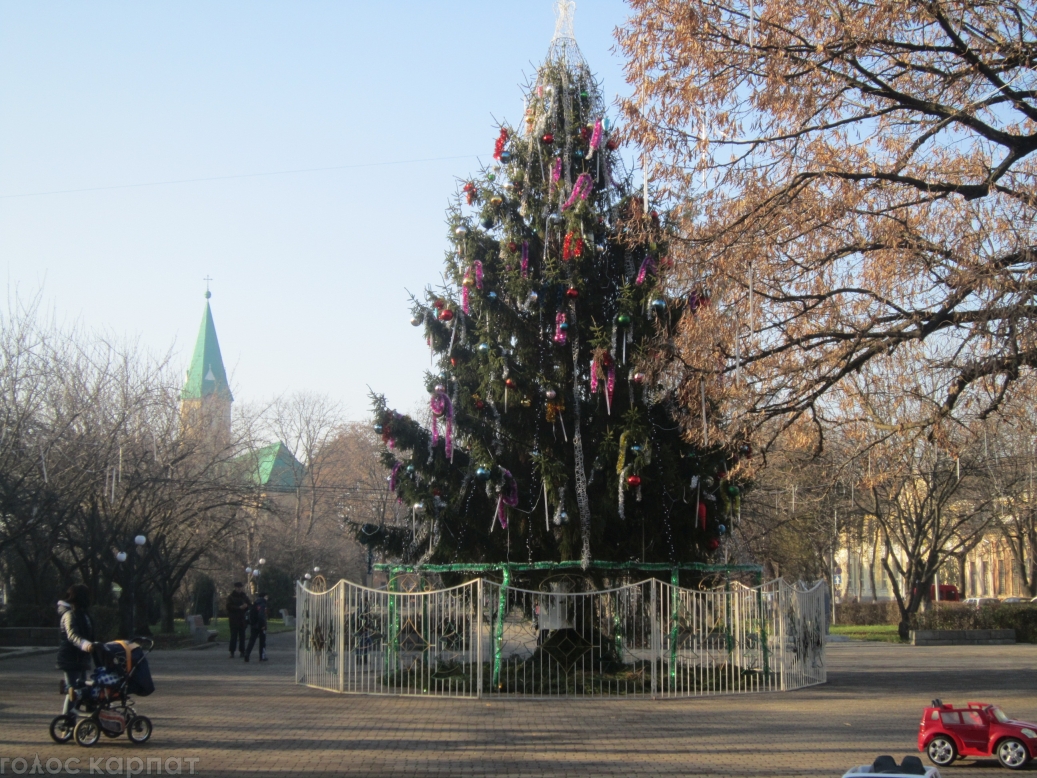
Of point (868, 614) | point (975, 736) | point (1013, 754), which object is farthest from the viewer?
point (868, 614)

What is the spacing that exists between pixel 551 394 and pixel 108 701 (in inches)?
330

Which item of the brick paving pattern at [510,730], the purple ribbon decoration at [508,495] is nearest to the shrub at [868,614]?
the brick paving pattern at [510,730]

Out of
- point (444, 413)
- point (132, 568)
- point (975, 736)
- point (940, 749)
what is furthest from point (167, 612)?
point (975, 736)

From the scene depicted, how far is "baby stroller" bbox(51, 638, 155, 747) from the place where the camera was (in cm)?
1070

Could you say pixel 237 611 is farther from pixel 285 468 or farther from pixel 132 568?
pixel 285 468

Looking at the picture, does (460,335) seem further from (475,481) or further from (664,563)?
(664,563)

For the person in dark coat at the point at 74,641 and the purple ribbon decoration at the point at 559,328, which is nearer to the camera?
the person in dark coat at the point at 74,641

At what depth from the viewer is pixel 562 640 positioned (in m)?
17.0

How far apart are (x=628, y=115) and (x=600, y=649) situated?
8501 mm

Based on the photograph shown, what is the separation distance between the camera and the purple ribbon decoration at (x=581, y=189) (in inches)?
701

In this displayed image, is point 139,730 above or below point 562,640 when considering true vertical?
below

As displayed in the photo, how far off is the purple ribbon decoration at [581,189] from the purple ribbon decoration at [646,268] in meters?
1.53

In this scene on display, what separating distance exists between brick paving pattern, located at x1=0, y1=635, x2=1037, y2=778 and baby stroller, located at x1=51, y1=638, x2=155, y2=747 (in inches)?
6.6

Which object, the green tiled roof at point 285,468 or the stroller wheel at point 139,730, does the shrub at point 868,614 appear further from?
the stroller wheel at point 139,730
